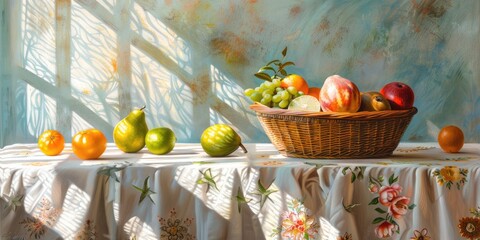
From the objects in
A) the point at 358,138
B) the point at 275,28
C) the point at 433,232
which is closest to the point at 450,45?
the point at 275,28

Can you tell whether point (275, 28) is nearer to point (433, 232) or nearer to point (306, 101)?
point (306, 101)

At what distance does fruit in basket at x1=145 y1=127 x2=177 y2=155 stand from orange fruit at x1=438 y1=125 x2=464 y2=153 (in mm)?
956

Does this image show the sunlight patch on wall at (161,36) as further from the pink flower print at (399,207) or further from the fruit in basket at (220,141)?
the pink flower print at (399,207)

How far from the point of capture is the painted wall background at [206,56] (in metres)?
2.60

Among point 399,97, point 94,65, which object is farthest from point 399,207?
point 94,65

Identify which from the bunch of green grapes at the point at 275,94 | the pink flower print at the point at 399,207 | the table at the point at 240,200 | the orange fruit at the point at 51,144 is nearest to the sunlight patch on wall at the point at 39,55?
the orange fruit at the point at 51,144

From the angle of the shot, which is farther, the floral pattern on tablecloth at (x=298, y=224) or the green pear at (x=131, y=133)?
the green pear at (x=131, y=133)

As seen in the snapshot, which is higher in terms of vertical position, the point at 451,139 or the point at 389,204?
the point at 451,139

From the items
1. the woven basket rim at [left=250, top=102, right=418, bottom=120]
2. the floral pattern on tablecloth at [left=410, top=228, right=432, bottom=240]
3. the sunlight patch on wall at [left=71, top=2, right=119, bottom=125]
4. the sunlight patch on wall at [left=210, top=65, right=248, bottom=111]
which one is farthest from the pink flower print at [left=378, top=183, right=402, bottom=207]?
the sunlight patch on wall at [left=71, top=2, right=119, bottom=125]

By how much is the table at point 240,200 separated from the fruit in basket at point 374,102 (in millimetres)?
206

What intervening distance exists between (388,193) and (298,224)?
0.27m

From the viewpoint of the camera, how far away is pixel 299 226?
174 centimetres

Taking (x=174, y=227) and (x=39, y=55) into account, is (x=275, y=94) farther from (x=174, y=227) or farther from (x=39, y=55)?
(x=39, y=55)

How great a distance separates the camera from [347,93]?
1.86 metres
